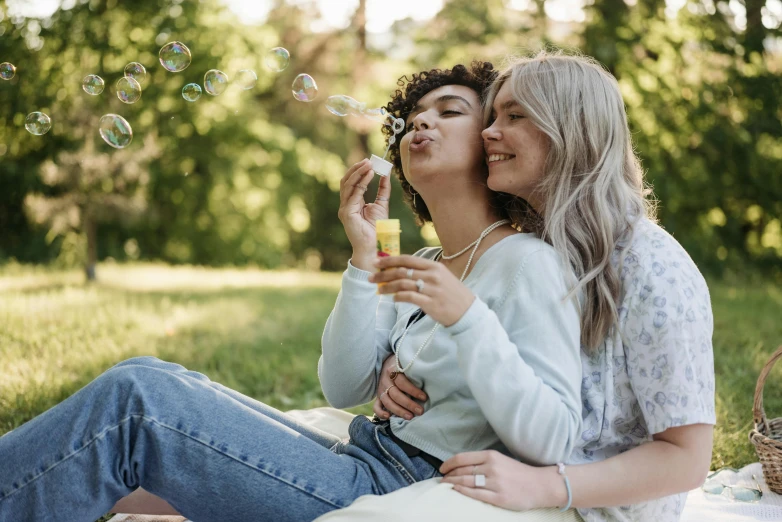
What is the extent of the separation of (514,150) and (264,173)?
1194cm

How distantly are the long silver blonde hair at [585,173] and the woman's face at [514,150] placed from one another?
0.09ft

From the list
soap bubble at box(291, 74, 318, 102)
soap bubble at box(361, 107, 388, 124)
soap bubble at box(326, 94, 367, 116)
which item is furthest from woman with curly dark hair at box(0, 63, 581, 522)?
soap bubble at box(291, 74, 318, 102)

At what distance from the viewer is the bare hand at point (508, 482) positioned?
63.0 inches

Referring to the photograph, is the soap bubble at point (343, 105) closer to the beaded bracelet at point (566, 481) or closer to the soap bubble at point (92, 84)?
the soap bubble at point (92, 84)

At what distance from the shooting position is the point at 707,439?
1691 mm

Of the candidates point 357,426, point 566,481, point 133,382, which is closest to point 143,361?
point 133,382

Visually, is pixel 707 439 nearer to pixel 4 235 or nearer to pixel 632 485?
pixel 632 485

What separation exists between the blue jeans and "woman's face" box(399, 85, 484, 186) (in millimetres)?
852

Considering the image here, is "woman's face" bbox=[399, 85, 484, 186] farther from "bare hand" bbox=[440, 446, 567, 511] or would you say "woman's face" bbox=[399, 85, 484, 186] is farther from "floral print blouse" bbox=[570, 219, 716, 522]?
"bare hand" bbox=[440, 446, 567, 511]

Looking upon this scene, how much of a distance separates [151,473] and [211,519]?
175 millimetres

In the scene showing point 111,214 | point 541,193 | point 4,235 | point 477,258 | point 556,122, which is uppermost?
point 556,122

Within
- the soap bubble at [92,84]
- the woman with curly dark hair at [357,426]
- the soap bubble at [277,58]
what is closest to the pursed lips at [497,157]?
the woman with curly dark hair at [357,426]

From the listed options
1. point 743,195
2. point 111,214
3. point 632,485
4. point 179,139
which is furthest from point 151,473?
point 179,139

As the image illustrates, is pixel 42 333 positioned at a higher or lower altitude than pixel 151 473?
lower
